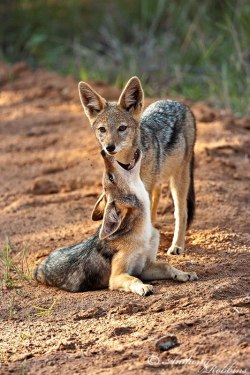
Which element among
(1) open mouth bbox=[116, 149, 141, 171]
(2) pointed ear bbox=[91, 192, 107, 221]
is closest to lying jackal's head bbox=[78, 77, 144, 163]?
(1) open mouth bbox=[116, 149, 141, 171]

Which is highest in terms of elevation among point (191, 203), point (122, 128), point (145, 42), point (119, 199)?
point (145, 42)

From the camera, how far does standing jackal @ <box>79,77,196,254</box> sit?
7160 mm

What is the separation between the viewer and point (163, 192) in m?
9.02

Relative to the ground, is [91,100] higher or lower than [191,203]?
higher

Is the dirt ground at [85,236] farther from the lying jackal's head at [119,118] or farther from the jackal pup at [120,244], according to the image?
the lying jackal's head at [119,118]

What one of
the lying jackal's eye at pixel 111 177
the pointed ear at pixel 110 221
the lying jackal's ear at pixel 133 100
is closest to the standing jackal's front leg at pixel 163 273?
the pointed ear at pixel 110 221

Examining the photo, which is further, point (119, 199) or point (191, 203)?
point (191, 203)

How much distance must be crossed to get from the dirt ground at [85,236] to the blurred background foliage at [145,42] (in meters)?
1.09

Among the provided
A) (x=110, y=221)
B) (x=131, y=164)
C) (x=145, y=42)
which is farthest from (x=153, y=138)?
(x=145, y=42)

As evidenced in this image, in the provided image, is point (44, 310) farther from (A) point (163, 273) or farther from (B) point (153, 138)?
(B) point (153, 138)

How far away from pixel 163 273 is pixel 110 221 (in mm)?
545

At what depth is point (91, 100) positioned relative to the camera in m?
7.56

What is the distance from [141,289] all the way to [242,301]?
821 millimetres

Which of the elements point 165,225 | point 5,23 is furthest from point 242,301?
point 5,23
